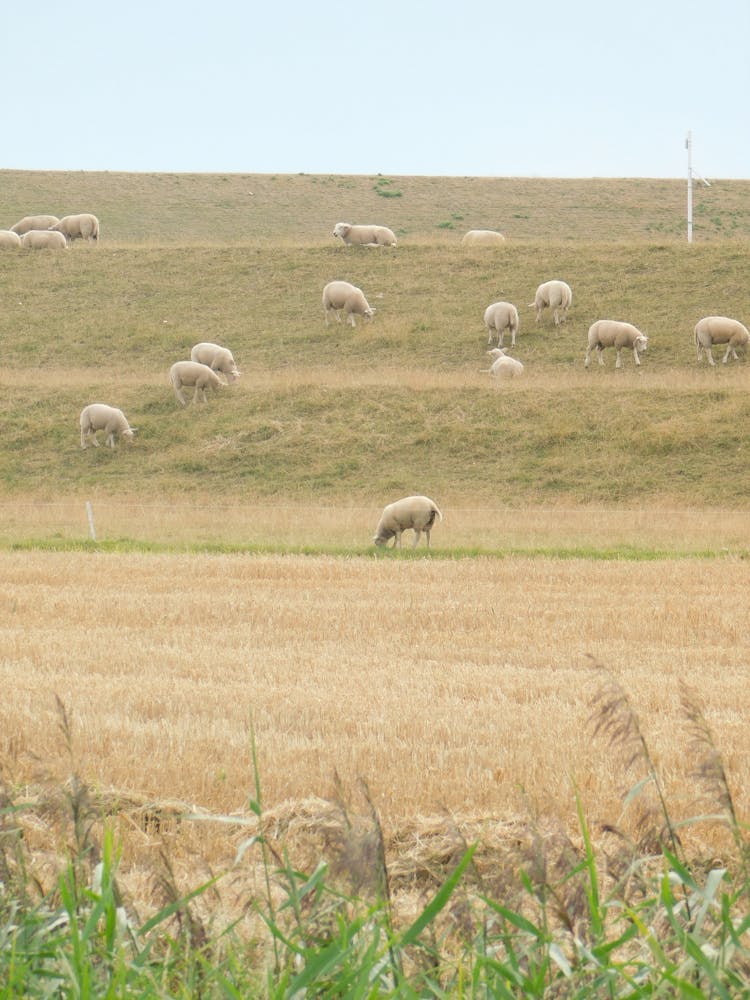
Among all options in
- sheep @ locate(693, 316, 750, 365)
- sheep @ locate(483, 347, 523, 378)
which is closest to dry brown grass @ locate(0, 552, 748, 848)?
sheep @ locate(483, 347, 523, 378)

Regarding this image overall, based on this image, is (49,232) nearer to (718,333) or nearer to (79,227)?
(79,227)

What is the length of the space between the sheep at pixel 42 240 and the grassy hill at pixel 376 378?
2.87 feet

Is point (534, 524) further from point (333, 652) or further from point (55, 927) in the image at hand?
point (55, 927)

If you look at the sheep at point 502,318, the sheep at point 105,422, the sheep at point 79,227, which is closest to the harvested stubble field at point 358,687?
the sheep at point 105,422

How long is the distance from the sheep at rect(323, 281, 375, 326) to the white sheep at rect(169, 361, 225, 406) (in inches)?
295

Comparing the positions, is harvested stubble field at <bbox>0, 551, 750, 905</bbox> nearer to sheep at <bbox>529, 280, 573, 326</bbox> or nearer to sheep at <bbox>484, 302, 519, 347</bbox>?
sheep at <bbox>484, 302, 519, 347</bbox>

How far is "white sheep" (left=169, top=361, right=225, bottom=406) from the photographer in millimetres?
35375

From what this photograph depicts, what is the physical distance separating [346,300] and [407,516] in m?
22.2

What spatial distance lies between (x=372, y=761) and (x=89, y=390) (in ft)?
105

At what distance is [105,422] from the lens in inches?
1308

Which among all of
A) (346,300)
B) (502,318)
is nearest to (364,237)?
(346,300)

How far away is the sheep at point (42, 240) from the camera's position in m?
52.8

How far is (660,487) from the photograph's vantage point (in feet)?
93.6

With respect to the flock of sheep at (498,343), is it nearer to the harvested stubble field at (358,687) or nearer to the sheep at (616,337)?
the sheep at (616,337)
